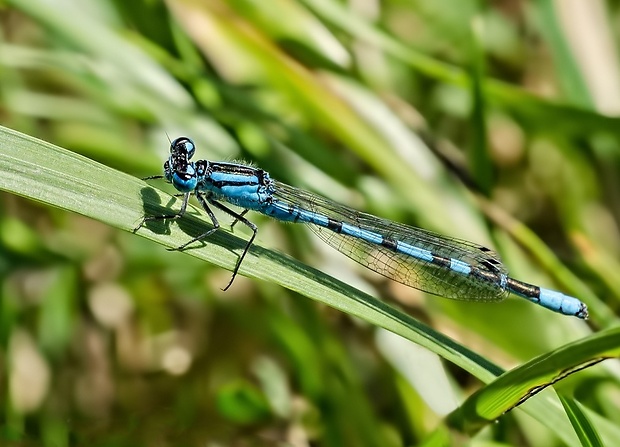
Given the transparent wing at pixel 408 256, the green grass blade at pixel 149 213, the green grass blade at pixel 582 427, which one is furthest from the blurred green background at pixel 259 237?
the green grass blade at pixel 582 427

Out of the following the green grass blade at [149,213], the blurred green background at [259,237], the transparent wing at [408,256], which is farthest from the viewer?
the blurred green background at [259,237]

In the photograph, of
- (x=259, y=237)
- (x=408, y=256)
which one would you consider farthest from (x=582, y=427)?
(x=259, y=237)

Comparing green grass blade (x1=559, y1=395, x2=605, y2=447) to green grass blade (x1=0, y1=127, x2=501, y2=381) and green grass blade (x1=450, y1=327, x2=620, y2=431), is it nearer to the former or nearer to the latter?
green grass blade (x1=450, y1=327, x2=620, y2=431)

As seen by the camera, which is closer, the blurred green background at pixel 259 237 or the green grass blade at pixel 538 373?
the green grass blade at pixel 538 373

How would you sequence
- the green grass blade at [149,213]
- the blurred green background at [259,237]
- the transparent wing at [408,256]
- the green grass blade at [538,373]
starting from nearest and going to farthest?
the green grass blade at [538,373]
the green grass blade at [149,213]
the transparent wing at [408,256]
the blurred green background at [259,237]

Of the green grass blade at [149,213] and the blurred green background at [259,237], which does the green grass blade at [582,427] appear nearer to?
the green grass blade at [149,213]

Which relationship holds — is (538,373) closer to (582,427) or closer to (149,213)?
(582,427)

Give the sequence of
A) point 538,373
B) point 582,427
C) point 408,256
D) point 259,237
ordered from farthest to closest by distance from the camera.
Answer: point 408,256 → point 259,237 → point 582,427 → point 538,373

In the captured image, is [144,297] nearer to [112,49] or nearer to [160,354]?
Answer: [160,354]
